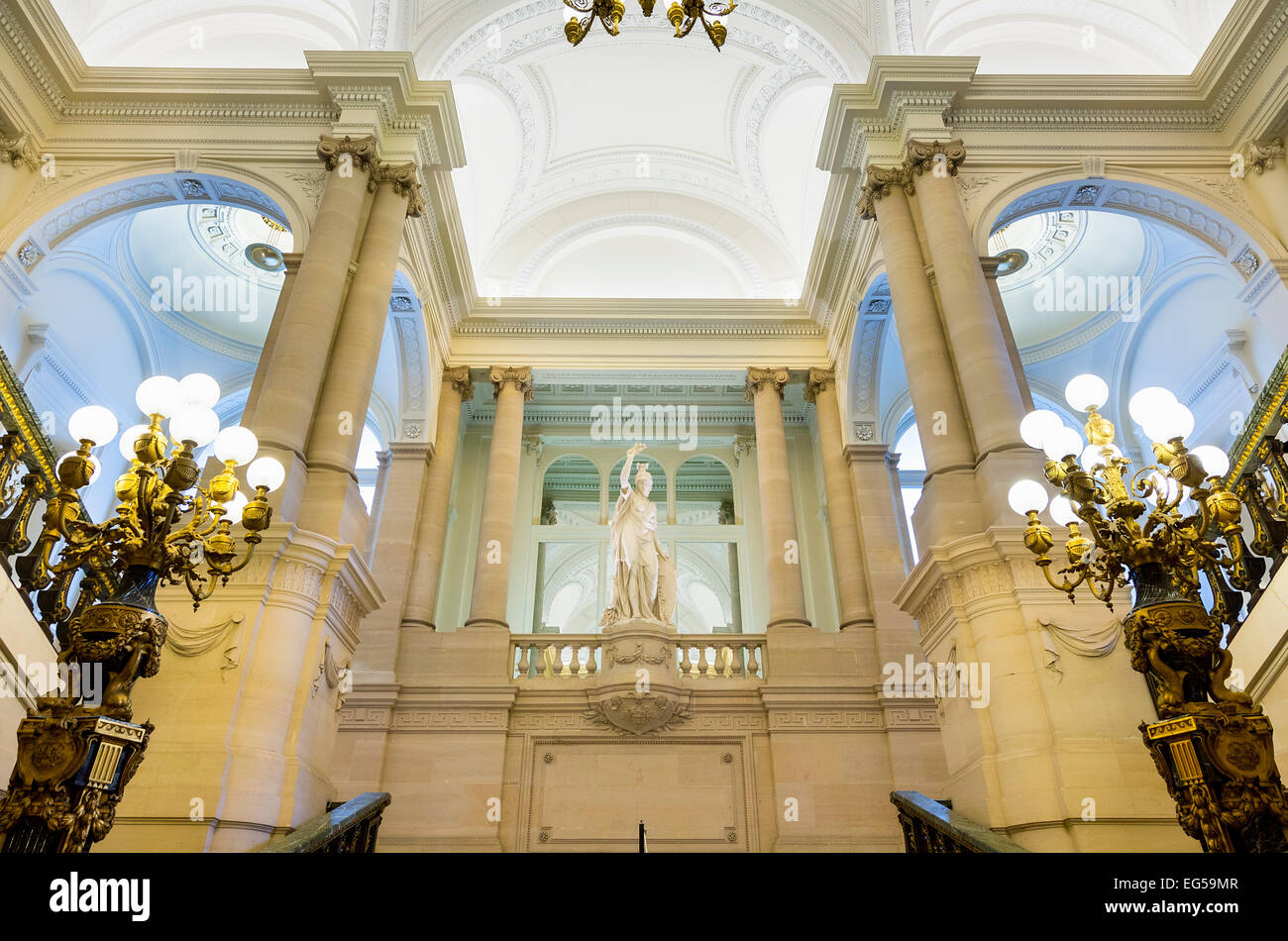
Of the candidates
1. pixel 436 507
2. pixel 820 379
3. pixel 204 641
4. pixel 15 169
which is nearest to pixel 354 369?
pixel 204 641

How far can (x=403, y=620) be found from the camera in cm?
1266

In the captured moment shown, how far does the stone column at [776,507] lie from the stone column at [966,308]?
541cm

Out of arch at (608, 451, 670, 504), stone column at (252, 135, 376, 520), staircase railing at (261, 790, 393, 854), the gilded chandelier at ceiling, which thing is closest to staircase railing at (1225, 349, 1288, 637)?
the gilded chandelier at ceiling

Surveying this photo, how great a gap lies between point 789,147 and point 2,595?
48.0 ft

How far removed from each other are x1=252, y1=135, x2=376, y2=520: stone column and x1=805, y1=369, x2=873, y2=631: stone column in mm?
8725

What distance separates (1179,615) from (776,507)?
10.2 m

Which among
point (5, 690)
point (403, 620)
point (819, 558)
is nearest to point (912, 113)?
point (819, 558)

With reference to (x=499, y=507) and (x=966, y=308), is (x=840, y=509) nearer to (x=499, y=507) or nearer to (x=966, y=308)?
(x=499, y=507)

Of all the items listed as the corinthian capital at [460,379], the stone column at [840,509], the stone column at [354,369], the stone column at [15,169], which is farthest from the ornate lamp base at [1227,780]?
the corinthian capital at [460,379]

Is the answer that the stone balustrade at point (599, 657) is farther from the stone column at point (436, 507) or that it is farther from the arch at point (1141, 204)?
the arch at point (1141, 204)

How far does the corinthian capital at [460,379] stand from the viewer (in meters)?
15.3

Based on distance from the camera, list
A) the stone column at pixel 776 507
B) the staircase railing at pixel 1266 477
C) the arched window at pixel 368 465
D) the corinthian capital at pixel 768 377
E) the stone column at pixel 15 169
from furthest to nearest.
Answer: the arched window at pixel 368 465, the corinthian capital at pixel 768 377, the stone column at pixel 776 507, the stone column at pixel 15 169, the staircase railing at pixel 1266 477

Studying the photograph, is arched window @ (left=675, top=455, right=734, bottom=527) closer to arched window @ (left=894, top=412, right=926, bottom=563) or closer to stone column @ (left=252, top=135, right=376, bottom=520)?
arched window @ (left=894, top=412, right=926, bottom=563)

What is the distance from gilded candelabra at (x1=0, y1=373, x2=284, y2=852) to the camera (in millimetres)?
3338
